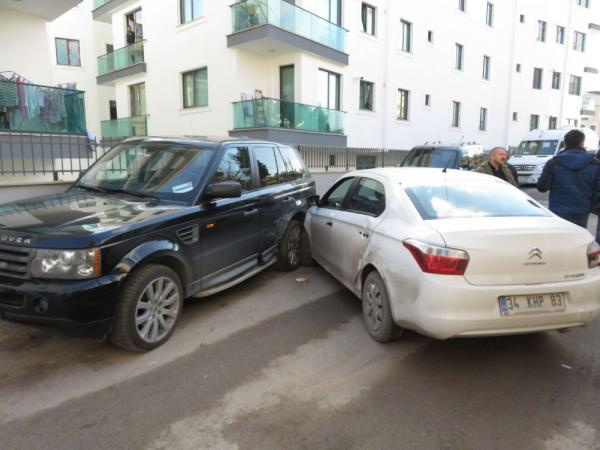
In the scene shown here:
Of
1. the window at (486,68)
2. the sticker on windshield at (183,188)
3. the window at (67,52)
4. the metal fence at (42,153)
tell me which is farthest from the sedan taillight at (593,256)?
the window at (486,68)

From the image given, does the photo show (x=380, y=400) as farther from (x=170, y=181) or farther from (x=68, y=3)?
(x=68, y=3)

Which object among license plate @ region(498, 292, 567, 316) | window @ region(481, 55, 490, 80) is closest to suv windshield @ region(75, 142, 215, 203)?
license plate @ region(498, 292, 567, 316)

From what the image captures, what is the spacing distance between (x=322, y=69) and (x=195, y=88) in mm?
Answer: 5347

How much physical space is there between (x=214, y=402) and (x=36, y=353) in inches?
69.2

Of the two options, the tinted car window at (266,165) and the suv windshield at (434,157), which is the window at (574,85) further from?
the tinted car window at (266,165)

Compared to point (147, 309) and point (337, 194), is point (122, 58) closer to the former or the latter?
point (337, 194)

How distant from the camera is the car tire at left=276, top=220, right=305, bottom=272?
242 inches

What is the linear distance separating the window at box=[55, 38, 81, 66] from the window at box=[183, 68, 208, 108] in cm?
1030

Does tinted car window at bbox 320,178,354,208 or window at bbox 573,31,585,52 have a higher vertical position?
window at bbox 573,31,585,52

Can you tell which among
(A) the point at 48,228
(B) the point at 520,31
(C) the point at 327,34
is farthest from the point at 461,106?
(A) the point at 48,228

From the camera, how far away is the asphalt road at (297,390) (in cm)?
267

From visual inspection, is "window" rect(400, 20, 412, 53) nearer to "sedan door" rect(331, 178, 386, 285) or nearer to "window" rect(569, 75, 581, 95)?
"sedan door" rect(331, 178, 386, 285)

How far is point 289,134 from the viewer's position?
50.6 ft

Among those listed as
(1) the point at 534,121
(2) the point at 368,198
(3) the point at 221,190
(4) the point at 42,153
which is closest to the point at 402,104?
(1) the point at 534,121
